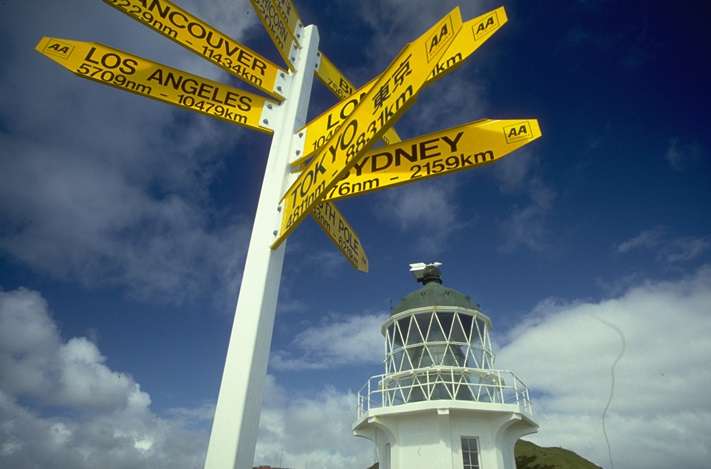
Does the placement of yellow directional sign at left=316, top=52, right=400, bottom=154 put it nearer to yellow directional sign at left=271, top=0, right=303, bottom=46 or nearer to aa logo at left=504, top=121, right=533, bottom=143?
yellow directional sign at left=271, top=0, right=303, bottom=46

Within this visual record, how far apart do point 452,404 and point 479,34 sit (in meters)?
10.3

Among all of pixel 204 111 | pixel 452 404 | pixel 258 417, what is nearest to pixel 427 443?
pixel 452 404

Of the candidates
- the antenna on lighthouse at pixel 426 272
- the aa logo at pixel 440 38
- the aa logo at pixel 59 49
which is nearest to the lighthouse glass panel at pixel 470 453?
the antenna on lighthouse at pixel 426 272

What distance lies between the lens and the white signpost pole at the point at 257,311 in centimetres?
266

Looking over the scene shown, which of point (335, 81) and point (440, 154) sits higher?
point (335, 81)

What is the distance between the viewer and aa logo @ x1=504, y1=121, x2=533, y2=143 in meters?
3.26

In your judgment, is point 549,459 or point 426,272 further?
point 549,459

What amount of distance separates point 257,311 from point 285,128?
1.77m

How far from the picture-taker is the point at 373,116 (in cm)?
270

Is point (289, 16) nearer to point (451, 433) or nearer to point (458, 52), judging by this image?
point (458, 52)

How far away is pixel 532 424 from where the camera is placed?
1198 cm

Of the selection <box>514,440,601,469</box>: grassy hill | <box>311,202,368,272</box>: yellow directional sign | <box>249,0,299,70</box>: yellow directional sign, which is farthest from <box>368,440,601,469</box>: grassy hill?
<box>249,0,299,70</box>: yellow directional sign

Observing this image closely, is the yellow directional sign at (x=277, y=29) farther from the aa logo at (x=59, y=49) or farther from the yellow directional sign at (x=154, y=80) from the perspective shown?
the aa logo at (x=59, y=49)

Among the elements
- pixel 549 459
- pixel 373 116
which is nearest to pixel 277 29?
pixel 373 116
